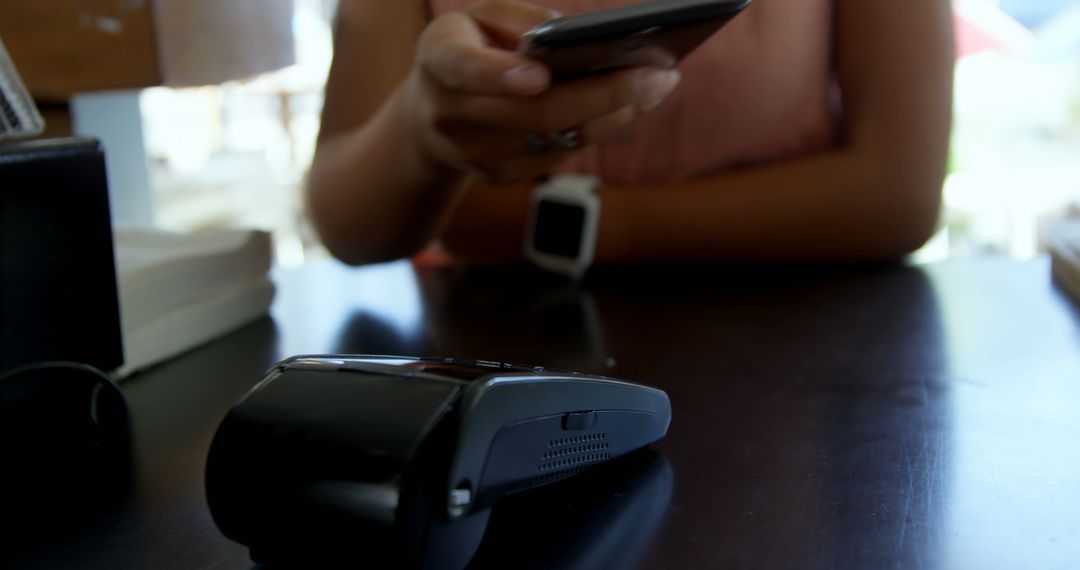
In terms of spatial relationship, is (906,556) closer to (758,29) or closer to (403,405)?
(403,405)

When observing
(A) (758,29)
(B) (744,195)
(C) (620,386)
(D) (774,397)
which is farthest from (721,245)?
(C) (620,386)

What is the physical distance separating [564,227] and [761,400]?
44cm

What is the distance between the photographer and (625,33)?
0.47 m

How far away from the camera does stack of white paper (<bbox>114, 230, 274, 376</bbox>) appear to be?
1.99ft

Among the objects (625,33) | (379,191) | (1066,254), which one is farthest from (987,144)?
(625,33)

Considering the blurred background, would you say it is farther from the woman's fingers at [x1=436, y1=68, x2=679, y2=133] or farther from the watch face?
the woman's fingers at [x1=436, y1=68, x2=679, y2=133]

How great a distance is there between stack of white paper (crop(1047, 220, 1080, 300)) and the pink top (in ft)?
0.91

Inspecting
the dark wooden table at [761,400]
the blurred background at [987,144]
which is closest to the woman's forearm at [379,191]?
the dark wooden table at [761,400]

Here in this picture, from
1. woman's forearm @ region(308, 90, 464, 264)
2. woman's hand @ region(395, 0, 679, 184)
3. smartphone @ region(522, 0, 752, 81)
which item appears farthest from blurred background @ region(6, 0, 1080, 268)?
smartphone @ region(522, 0, 752, 81)

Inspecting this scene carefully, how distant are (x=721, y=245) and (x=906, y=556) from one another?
63 cm

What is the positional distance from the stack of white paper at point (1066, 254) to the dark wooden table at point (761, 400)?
20mm

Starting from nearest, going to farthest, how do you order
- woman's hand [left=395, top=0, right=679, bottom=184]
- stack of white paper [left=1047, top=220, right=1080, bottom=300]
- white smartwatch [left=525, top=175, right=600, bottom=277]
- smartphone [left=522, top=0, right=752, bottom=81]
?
smartphone [left=522, top=0, right=752, bottom=81] → woman's hand [left=395, top=0, right=679, bottom=184] → stack of white paper [left=1047, top=220, right=1080, bottom=300] → white smartwatch [left=525, top=175, right=600, bottom=277]

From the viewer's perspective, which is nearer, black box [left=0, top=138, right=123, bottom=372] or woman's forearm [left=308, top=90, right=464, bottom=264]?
black box [left=0, top=138, right=123, bottom=372]

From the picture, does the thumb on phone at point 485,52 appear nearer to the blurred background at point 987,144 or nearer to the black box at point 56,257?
the black box at point 56,257
